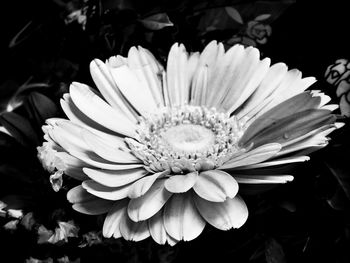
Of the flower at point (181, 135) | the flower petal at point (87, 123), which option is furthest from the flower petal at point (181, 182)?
the flower petal at point (87, 123)

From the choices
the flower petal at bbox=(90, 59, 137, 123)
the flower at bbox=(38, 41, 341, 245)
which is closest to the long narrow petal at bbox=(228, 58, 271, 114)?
the flower at bbox=(38, 41, 341, 245)

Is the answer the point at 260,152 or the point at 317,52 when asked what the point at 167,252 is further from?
the point at 317,52

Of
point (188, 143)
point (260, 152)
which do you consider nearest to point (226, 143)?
point (188, 143)

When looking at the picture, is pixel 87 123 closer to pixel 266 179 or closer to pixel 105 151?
pixel 105 151

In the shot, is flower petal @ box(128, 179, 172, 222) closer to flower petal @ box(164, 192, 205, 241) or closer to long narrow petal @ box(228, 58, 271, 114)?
flower petal @ box(164, 192, 205, 241)

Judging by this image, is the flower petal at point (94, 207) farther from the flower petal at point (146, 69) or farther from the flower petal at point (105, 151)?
the flower petal at point (146, 69)

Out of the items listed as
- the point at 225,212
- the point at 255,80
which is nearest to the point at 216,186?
the point at 225,212
